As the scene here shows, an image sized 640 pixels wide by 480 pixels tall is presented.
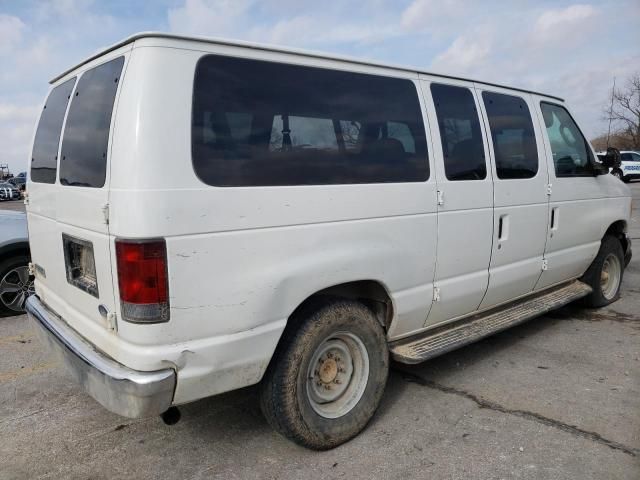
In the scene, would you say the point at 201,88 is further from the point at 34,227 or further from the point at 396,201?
the point at 34,227

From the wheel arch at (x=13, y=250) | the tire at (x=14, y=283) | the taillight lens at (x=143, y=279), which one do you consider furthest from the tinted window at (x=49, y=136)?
the tire at (x=14, y=283)

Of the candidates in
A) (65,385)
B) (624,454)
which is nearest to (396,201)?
(624,454)

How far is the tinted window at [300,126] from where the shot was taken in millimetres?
2451

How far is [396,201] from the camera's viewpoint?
10.3 feet

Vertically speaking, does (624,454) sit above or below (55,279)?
below

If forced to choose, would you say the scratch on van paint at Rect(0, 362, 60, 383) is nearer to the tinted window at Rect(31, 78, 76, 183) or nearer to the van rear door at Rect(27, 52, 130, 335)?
the van rear door at Rect(27, 52, 130, 335)

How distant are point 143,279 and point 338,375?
1.39m

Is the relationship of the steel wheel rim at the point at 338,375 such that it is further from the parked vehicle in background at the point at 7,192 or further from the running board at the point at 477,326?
the parked vehicle in background at the point at 7,192

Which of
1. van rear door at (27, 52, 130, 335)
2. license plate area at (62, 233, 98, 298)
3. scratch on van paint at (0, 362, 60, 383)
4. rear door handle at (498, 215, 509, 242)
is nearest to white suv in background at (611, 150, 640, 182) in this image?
rear door handle at (498, 215, 509, 242)

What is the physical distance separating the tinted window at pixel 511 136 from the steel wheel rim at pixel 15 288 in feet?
16.1

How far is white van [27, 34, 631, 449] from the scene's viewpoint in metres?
2.31

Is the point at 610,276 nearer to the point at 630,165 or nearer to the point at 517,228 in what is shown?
the point at 517,228

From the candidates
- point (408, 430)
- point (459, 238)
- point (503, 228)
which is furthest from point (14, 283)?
point (503, 228)

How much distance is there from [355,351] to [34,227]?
2.31 metres
